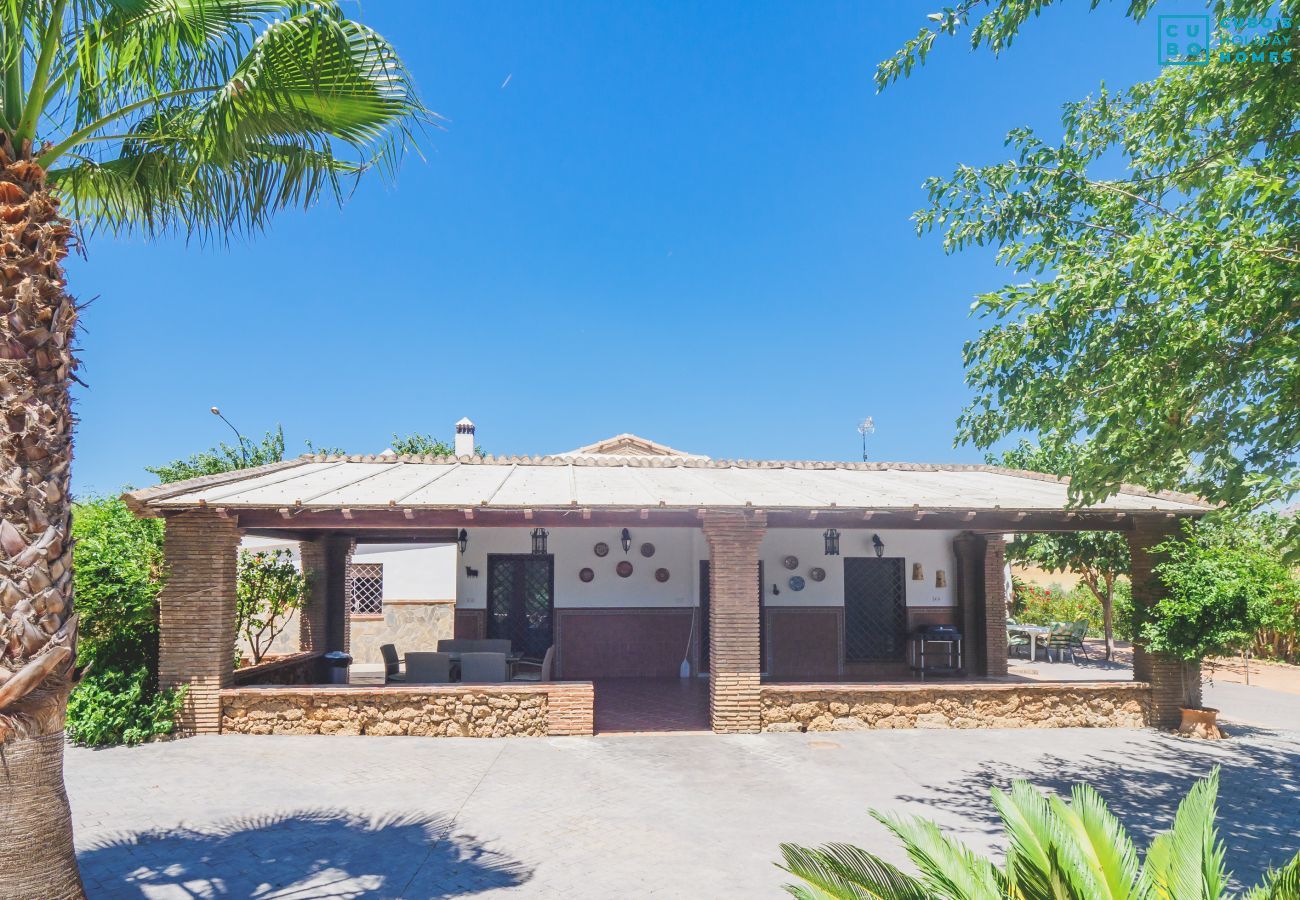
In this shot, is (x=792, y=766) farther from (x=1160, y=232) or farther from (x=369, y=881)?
(x=1160, y=232)

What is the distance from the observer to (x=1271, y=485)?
19.5ft

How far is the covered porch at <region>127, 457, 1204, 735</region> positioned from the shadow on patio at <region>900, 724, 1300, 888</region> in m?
1.29

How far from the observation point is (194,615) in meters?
9.59

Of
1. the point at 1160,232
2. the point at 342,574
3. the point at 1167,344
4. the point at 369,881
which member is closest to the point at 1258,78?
the point at 1160,232

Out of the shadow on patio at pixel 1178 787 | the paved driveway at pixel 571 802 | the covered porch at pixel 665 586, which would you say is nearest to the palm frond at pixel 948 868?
the paved driveway at pixel 571 802

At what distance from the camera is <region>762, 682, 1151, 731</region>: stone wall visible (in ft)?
34.1

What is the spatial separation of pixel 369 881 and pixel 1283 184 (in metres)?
8.42

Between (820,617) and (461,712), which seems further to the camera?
(820,617)

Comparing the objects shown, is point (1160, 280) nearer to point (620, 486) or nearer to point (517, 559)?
point (620, 486)

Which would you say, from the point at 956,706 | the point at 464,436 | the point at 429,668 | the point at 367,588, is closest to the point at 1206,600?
the point at 956,706

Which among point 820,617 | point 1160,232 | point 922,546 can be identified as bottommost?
point 820,617

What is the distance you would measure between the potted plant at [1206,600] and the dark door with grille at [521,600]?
9416 mm

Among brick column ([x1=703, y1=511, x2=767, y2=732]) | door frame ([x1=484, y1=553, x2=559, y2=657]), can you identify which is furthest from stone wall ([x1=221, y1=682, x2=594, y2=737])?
door frame ([x1=484, y1=553, x2=559, y2=657])

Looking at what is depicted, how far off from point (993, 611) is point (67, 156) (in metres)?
14.6
